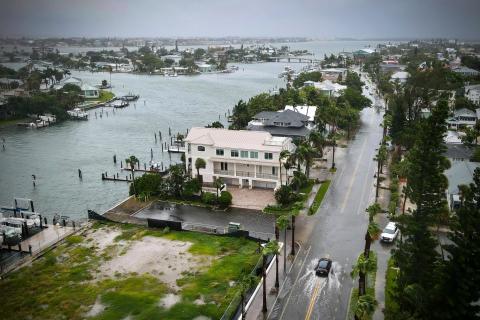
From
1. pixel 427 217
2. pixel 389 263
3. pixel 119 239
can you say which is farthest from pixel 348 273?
pixel 119 239

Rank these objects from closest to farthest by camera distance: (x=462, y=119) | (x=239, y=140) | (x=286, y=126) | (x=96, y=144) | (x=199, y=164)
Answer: (x=199, y=164), (x=239, y=140), (x=286, y=126), (x=462, y=119), (x=96, y=144)

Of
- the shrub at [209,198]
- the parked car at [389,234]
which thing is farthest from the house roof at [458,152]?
the shrub at [209,198]

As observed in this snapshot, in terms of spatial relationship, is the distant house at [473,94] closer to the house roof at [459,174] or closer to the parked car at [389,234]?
the house roof at [459,174]

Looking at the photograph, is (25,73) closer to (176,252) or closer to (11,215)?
(11,215)

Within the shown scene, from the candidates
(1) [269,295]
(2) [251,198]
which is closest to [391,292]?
(1) [269,295]

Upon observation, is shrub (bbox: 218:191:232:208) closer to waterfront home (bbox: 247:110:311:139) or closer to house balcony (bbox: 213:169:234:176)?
house balcony (bbox: 213:169:234:176)

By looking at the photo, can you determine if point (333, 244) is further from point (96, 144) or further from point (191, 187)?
point (96, 144)
